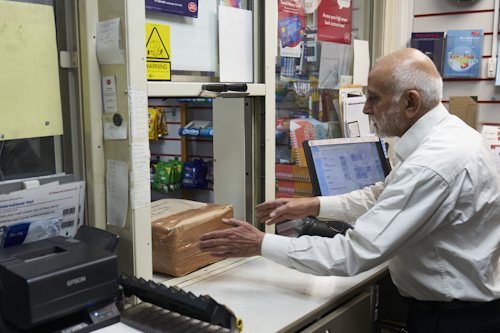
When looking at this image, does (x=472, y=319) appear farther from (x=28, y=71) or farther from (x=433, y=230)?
(x=28, y=71)

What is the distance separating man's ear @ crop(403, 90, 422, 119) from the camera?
1491 mm

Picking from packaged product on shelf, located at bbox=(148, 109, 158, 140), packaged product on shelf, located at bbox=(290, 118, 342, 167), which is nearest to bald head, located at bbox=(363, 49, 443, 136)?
packaged product on shelf, located at bbox=(290, 118, 342, 167)

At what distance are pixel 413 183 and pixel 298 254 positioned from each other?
16.2 inches

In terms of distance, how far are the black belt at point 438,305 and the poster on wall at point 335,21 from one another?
1556mm

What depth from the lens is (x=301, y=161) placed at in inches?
92.3

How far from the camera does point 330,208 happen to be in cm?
188

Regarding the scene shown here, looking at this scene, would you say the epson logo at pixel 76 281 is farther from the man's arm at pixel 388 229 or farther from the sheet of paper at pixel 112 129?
the man's arm at pixel 388 229

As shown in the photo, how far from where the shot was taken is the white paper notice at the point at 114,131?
1408mm

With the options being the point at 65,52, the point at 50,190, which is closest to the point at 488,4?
the point at 65,52

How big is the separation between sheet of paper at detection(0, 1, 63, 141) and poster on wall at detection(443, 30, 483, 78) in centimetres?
269

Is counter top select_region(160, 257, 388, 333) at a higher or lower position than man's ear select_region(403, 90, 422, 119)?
lower

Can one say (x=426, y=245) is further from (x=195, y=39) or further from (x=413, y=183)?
(x=195, y=39)

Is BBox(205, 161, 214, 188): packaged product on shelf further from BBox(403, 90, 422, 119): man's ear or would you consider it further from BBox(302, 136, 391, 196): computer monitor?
BBox(403, 90, 422, 119): man's ear

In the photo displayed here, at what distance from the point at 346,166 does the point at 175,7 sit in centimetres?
108
